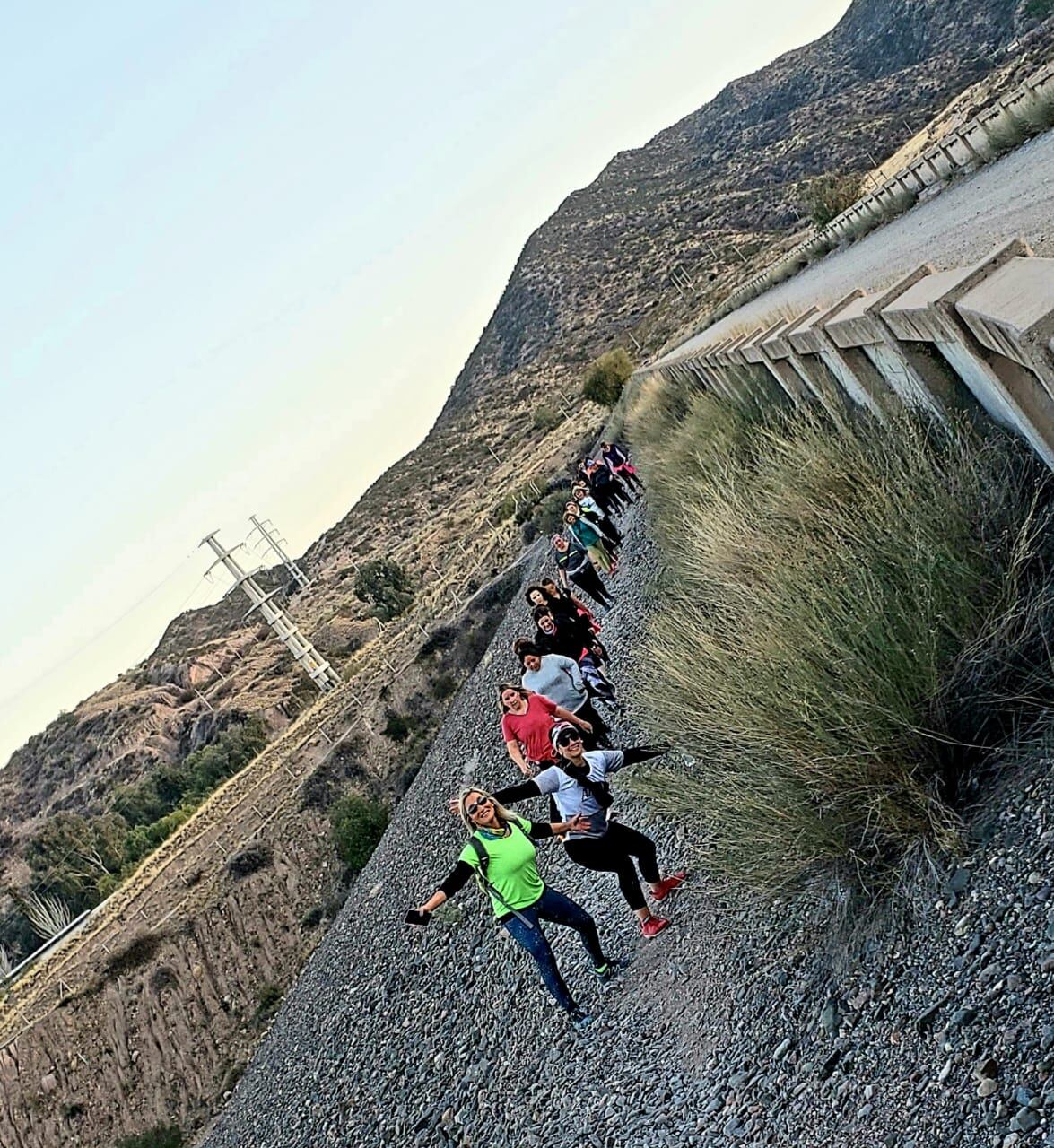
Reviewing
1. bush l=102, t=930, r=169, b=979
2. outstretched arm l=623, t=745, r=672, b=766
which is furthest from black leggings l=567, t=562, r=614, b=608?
bush l=102, t=930, r=169, b=979

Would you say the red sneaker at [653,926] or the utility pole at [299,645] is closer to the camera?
the red sneaker at [653,926]

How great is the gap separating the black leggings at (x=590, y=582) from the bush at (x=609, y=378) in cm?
3702

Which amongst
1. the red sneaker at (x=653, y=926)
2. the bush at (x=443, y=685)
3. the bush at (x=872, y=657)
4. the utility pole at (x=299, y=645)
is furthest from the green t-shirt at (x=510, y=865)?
the utility pole at (x=299, y=645)

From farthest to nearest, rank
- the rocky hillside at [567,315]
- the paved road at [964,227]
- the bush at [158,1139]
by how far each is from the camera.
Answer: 1. the rocky hillside at [567,315]
2. the bush at [158,1139]
3. the paved road at [964,227]

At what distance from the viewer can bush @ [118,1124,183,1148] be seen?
82.0ft

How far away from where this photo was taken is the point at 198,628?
14012 centimetres

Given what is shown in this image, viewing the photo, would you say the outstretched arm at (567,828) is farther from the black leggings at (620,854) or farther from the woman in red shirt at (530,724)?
the woman in red shirt at (530,724)

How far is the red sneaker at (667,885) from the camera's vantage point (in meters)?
6.99

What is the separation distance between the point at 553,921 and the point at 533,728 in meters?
1.64

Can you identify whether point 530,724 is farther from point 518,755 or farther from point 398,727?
point 398,727

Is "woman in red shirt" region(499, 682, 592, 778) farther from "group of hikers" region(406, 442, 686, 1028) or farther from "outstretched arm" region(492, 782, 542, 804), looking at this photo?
"outstretched arm" region(492, 782, 542, 804)

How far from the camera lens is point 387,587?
2635 inches

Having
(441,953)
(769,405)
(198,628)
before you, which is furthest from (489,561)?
(198,628)

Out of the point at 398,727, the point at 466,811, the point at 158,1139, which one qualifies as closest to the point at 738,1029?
the point at 466,811
